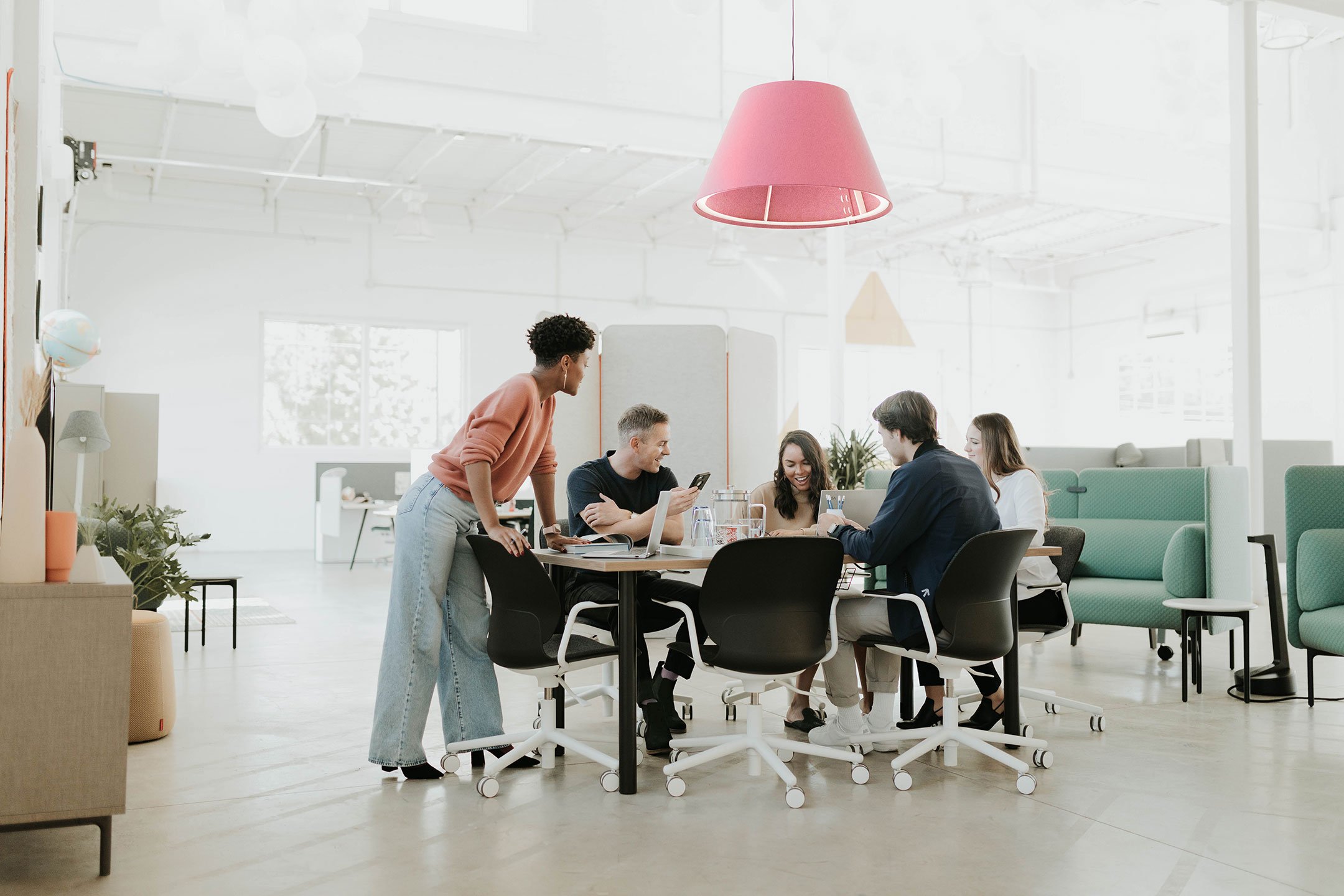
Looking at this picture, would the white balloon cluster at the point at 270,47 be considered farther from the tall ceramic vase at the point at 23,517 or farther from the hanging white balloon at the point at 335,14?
the tall ceramic vase at the point at 23,517

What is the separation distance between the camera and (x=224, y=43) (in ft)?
20.9

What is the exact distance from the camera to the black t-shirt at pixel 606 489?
4277mm

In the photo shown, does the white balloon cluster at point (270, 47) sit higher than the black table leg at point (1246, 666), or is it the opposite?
the white balloon cluster at point (270, 47)

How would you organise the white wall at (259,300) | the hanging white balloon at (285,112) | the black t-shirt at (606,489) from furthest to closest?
the white wall at (259,300) < the hanging white balloon at (285,112) < the black t-shirt at (606,489)

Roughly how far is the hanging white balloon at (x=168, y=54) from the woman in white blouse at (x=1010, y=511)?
4.95 m

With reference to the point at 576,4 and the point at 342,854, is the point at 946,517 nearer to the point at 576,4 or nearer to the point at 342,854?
the point at 342,854

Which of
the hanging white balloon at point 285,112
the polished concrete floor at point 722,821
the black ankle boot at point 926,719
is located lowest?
the polished concrete floor at point 722,821

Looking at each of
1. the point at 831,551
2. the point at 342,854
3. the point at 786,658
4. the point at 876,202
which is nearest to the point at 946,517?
the point at 831,551

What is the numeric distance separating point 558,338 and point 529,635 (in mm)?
961

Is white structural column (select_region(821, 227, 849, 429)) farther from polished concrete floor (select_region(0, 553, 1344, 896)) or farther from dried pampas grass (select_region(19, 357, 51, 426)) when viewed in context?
dried pampas grass (select_region(19, 357, 51, 426))

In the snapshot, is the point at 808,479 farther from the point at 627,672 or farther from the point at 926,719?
the point at 627,672

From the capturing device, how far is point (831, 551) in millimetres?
3338

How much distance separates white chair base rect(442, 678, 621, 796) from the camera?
3473 millimetres

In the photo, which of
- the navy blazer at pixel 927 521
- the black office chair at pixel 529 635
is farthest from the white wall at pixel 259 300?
the navy blazer at pixel 927 521
